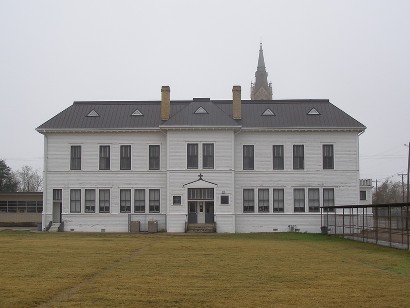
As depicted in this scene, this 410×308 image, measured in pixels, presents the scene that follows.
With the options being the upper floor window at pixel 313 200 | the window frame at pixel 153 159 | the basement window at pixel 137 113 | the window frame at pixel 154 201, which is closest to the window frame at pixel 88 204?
the window frame at pixel 154 201

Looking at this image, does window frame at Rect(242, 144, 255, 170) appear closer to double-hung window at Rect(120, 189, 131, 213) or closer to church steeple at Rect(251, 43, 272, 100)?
double-hung window at Rect(120, 189, 131, 213)

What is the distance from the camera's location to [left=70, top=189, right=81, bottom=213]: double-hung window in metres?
52.1

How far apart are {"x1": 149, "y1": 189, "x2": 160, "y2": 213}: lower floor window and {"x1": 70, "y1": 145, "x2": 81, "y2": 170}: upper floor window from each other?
6349mm

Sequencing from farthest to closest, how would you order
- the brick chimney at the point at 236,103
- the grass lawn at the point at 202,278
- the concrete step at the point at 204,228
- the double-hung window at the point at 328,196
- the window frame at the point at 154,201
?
the brick chimney at the point at 236,103
the window frame at the point at 154,201
the double-hung window at the point at 328,196
the concrete step at the point at 204,228
the grass lawn at the point at 202,278

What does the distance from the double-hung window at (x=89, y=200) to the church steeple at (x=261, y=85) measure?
2531 inches

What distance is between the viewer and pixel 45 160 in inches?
2067

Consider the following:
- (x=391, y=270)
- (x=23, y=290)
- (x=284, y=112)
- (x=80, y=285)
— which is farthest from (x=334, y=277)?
(x=284, y=112)

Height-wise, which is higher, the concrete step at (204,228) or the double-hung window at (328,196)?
the double-hung window at (328,196)

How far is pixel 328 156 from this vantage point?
5222cm

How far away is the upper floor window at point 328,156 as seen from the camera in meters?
52.2

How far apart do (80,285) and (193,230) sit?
32648mm

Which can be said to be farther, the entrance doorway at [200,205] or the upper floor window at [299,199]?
the upper floor window at [299,199]

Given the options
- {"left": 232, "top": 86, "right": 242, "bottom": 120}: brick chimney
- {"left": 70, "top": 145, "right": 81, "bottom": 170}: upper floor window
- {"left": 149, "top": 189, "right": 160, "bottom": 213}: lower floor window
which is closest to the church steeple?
{"left": 232, "top": 86, "right": 242, "bottom": 120}: brick chimney

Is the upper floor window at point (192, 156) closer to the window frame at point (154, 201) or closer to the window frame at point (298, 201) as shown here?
the window frame at point (154, 201)
